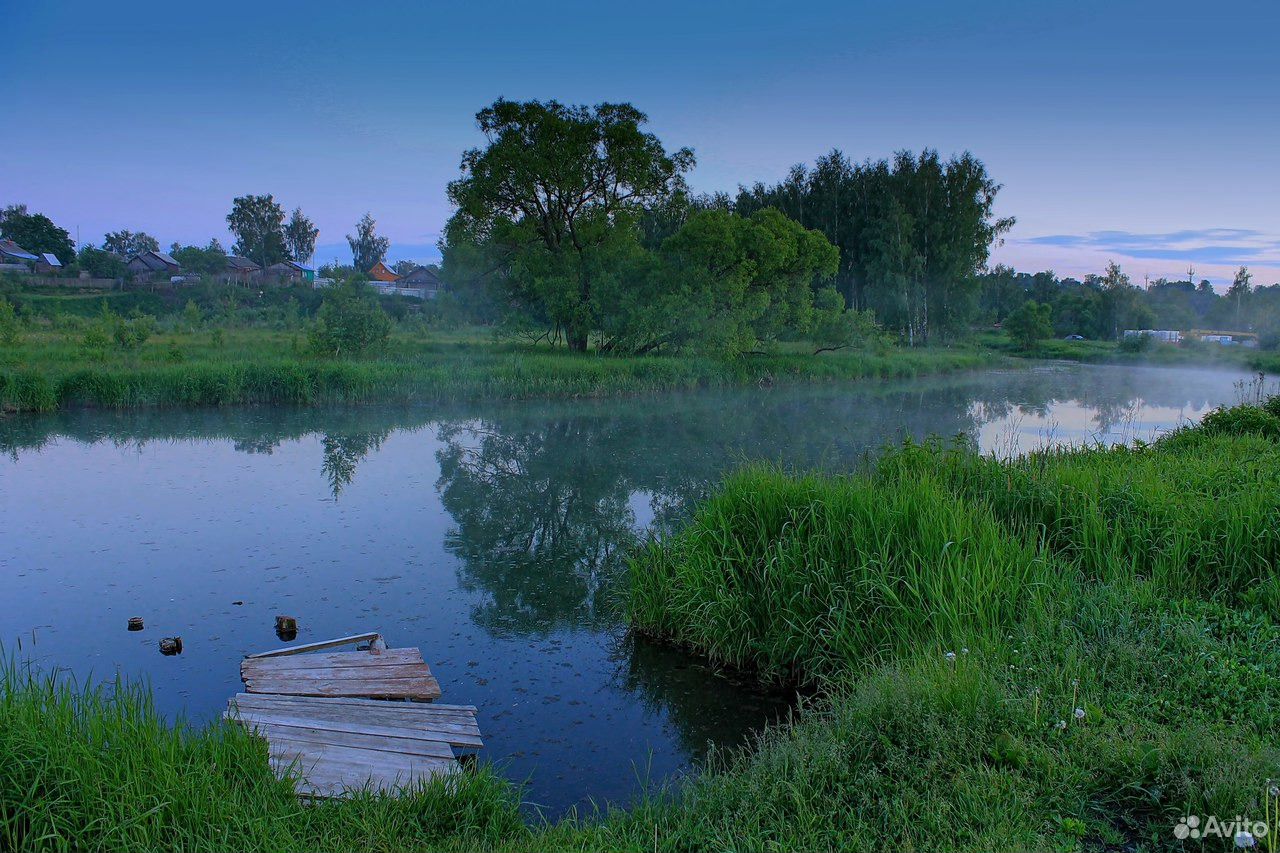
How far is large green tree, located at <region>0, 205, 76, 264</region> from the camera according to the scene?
50.2m

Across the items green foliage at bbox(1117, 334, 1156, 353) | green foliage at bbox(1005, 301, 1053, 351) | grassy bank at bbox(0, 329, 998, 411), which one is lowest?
grassy bank at bbox(0, 329, 998, 411)

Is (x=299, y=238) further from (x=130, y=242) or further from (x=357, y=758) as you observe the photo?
(x=357, y=758)

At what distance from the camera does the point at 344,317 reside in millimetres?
21297

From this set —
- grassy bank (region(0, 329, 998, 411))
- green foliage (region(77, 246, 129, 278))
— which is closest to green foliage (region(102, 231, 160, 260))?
green foliage (region(77, 246, 129, 278))

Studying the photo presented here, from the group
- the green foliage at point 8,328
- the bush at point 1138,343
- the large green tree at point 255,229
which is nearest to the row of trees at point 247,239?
the large green tree at point 255,229

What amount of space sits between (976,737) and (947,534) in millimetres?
1844

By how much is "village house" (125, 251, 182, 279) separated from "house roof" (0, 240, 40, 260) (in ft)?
15.2

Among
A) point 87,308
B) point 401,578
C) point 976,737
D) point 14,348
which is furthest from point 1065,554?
point 87,308

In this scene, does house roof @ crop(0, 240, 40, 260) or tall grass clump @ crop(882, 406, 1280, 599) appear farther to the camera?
house roof @ crop(0, 240, 40, 260)

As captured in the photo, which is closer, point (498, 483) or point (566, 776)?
point (566, 776)

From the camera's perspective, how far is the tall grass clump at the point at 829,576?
457cm

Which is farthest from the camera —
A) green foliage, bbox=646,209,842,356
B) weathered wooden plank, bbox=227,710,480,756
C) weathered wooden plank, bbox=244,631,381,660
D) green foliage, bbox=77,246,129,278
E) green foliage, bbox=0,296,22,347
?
green foliage, bbox=77,246,129,278

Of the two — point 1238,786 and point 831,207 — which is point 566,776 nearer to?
point 1238,786

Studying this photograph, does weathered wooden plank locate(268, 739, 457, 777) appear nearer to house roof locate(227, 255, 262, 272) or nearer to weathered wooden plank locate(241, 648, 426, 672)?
weathered wooden plank locate(241, 648, 426, 672)
